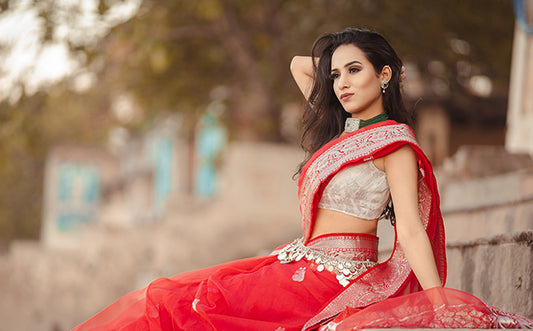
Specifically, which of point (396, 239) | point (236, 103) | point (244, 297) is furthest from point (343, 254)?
point (236, 103)

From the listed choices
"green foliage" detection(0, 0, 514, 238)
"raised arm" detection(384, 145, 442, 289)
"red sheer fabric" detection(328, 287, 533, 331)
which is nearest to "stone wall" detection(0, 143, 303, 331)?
"green foliage" detection(0, 0, 514, 238)

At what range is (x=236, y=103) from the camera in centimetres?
1268

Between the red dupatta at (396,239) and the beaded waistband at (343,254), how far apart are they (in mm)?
44

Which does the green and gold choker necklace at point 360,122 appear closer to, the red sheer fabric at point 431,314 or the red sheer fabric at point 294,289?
the red sheer fabric at point 294,289

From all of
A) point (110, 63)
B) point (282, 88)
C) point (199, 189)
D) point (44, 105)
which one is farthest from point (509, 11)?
point (199, 189)

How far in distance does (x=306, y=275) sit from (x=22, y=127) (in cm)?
931

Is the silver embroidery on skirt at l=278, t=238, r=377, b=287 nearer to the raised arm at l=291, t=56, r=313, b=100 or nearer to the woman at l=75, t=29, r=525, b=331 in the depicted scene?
the woman at l=75, t=29, r=525, b=331

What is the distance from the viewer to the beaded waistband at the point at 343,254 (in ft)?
6.57

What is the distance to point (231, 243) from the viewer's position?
9930 mm

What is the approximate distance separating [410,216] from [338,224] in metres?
0.26

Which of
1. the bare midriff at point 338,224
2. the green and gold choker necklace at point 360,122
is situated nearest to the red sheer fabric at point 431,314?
the bare midriff at point 338,224

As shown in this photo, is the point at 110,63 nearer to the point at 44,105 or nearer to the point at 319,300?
the point at 44,105

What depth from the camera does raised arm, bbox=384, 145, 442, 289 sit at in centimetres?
183

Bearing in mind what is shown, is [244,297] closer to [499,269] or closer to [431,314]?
[431,314]
